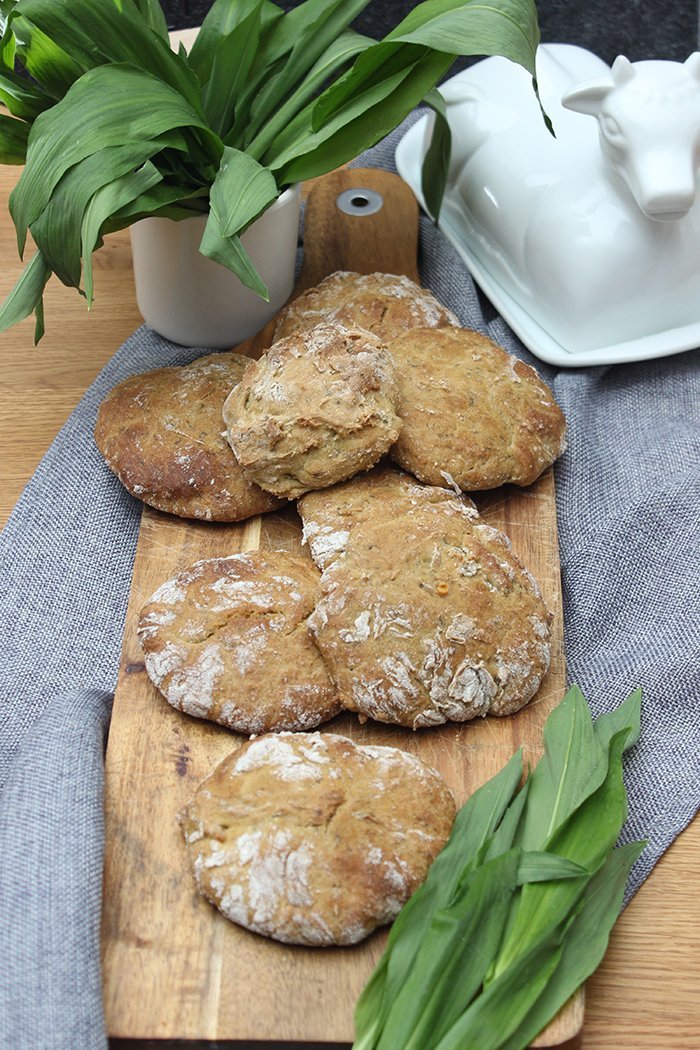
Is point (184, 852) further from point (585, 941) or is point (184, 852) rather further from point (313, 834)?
point (585, 941)

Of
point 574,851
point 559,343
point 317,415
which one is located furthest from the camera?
point 559,343

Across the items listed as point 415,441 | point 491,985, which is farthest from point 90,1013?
point 415,441

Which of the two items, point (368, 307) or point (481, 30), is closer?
point (481, 30)

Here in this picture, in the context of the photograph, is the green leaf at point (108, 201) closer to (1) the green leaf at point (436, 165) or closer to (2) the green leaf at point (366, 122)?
(2) the green leaf at point (366, 122)

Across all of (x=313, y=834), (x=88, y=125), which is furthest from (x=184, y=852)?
(x=88, y=125)

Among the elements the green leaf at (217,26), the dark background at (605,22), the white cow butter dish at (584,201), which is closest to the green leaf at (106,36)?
the green leaf at (217,26)

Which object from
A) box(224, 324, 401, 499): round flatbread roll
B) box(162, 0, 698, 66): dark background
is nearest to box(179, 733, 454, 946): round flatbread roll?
box(224, 324, 401, 499): round flatbread roll

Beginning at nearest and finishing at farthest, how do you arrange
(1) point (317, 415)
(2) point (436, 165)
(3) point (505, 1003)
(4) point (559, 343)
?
(3) point (505, 1003) < (1) point (317, 415) < (4) point (559, 343) < (2) point (436, 165)
